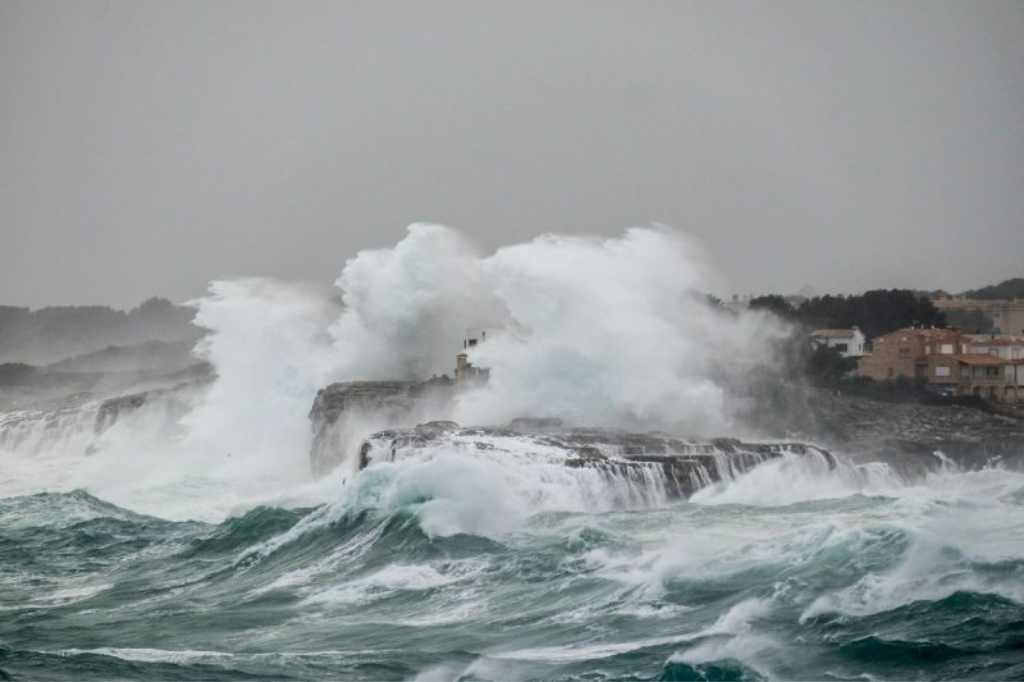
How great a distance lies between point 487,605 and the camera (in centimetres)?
1777

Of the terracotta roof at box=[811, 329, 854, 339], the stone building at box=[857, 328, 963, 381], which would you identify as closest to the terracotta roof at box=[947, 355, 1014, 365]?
the stone building at box=[857, 328, 963, 381]

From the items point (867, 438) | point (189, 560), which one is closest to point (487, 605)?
point (189, 560)

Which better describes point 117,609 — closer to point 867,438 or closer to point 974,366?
point 867,438

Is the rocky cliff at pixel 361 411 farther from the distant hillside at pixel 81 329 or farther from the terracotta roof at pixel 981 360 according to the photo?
the distant hillside at pixel 81 329

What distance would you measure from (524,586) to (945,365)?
29.8 metres

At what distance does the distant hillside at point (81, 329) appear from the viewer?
119 metres

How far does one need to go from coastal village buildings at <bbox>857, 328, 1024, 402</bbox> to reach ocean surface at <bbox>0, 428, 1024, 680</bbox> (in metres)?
16.7

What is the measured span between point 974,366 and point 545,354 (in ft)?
58.7

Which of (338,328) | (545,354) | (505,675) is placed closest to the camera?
(505,675)

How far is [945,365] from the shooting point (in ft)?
147

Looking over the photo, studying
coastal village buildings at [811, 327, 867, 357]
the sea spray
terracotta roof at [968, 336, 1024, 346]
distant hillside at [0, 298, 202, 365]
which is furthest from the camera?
distant hillside at [0, 298, 202, 365]

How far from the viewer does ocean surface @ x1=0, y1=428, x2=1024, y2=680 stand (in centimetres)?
1459

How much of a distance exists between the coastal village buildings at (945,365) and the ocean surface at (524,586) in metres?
16.7

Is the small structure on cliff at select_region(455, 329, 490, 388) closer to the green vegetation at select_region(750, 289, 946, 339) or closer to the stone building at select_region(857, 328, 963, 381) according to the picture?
the stone building at select_region(857, 328, 963, 381)
